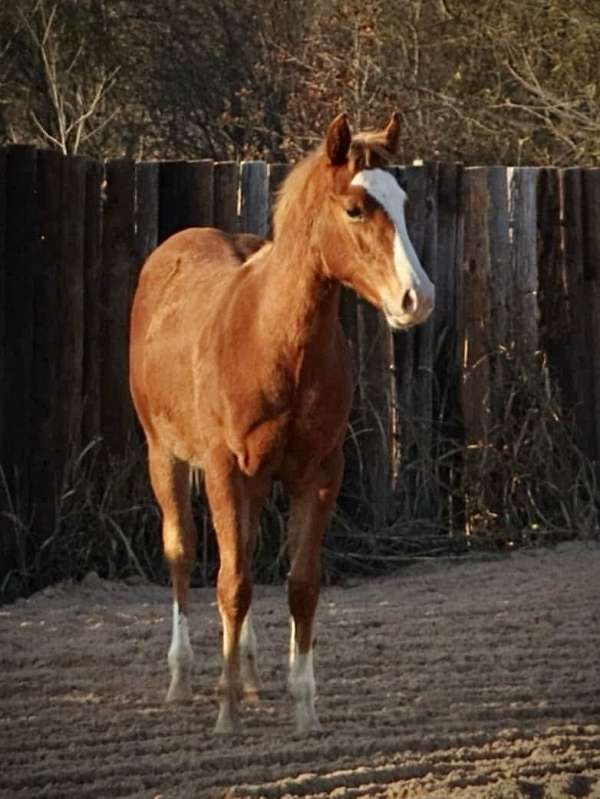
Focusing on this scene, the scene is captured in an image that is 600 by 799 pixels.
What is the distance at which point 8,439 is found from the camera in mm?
10320

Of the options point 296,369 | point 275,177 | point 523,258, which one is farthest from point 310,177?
point 523,258

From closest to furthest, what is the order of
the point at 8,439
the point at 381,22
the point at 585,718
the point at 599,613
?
the point at 585,718 → the point at 599,613 → the point at 8,439 → the point at 381,22

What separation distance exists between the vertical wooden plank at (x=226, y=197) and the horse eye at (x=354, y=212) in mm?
4328

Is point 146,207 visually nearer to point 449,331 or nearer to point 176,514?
point 449,331

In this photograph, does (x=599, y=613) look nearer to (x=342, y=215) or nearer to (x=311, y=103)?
(x=342, y=215)

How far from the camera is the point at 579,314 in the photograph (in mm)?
11727

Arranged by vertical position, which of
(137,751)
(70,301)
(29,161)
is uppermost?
(29,161)

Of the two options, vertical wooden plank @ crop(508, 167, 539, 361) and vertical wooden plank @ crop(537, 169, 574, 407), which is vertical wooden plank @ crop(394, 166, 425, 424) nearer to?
vertical wooden plank @ crop(508, 167, 539, 361)

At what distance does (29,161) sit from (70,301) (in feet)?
2.41

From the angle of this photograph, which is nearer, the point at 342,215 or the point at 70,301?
the point at 342,215

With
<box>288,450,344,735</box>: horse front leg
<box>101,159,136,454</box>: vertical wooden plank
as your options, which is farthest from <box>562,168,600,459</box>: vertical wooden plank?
<box>288,450,344,735</box>: horse front leg

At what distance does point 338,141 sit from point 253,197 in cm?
432

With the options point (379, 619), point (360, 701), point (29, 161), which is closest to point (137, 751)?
point (360, 701)

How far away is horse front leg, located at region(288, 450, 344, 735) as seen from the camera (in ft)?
23.5
